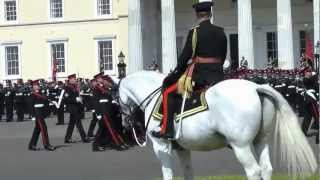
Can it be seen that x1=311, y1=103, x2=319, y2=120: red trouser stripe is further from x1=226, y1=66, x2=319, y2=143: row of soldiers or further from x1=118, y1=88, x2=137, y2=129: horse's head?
x1=118, y1=88, x2=137, y2=129: horse's head

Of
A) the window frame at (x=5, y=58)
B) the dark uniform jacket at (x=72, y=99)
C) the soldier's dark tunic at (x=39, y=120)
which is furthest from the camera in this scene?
the window frame at (x=5, y=58)

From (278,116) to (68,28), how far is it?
166 feet

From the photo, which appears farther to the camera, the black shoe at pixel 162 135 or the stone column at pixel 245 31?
the stone column at pixel 245 31

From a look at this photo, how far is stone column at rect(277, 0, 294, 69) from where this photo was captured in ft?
152

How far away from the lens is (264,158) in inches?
361

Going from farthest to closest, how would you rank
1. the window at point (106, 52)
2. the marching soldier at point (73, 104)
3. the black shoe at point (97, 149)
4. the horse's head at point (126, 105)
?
the window at point (106, 52) < the marching soldier at point (73, 104) < the black shoe at point (97, 149) < the horse's head at point (126, 105)

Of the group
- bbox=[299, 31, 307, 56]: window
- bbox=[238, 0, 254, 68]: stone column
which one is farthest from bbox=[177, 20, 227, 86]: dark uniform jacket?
bbox=[299, 31, 307, 56]: window

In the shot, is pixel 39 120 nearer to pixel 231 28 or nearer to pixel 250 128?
pixel 250 128

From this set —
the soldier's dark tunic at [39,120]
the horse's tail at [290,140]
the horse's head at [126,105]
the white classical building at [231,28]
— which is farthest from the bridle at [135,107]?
the white classical building at [231,28]

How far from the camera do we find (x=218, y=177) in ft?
42.1

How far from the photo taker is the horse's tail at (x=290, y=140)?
9070mm

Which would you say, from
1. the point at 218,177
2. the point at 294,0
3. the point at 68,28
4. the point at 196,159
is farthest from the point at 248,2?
the point at 218,177

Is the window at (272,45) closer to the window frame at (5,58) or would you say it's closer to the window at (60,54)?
the window at (60,54)

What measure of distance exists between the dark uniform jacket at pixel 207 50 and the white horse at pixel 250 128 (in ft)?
0.95
